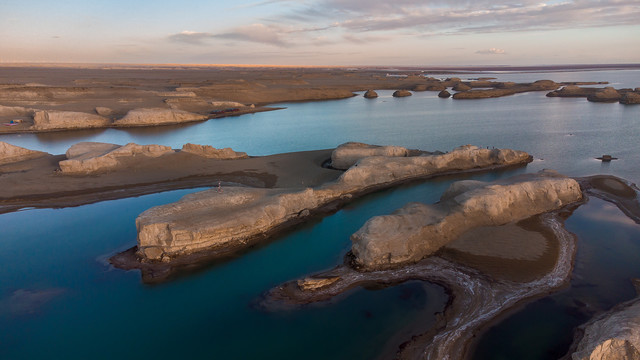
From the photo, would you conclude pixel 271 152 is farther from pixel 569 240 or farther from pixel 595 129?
pixel 595 129

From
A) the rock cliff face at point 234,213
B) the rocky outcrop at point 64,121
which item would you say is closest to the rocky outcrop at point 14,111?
the rocky outcrop at point 64,121

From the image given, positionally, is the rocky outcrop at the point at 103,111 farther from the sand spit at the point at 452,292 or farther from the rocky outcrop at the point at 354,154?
the sand spit at the point at 452,292

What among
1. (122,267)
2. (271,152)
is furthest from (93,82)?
(122,267)

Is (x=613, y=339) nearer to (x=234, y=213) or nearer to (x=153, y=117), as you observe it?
(x=234, y=213)

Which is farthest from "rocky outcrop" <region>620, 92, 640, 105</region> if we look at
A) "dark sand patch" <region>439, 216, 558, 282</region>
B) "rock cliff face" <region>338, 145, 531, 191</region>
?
"dark sand patch" <region>439, 216, 558, 282</region>

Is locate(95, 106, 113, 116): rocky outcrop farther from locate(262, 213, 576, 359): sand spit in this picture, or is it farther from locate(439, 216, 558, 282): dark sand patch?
locate(439, 216, 558, 282): dark sand patch

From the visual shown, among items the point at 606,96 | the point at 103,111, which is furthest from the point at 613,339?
the point at 606,96
